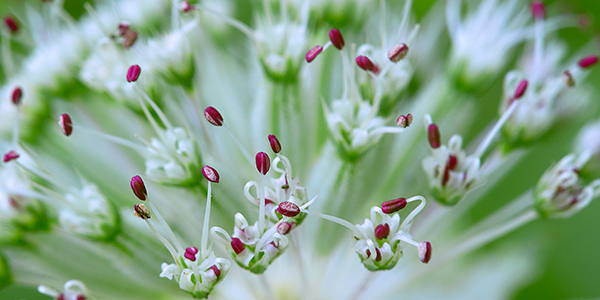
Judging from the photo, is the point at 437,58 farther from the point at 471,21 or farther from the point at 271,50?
the point at 271,50

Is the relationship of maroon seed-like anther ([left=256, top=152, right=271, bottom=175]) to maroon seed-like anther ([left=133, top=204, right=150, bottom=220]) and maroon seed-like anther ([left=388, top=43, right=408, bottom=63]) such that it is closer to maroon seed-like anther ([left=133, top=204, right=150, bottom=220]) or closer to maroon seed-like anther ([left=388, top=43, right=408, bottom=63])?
maroon seed-like anther ([left=133, top=204, right=150, bottom=220])

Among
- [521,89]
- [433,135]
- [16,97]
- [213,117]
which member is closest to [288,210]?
[213,117]

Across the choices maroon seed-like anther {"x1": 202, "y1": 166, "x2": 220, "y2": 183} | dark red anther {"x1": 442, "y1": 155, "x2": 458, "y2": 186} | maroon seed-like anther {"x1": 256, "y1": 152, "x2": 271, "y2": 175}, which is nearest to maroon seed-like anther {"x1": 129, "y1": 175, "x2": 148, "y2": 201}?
maroon seed-like anther {"x1": 202, "y1": 166, "x2": 220, "y2": 183}

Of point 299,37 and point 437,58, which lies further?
point 437,58

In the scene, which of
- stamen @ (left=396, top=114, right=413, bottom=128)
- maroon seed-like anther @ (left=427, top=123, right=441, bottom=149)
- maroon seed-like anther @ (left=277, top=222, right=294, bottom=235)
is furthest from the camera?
maroon seed-like anther @ (left=427, top=123, right=441, bottom=149)

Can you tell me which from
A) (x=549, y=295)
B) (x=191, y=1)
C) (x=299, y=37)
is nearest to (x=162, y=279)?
(x=299, y=37)
